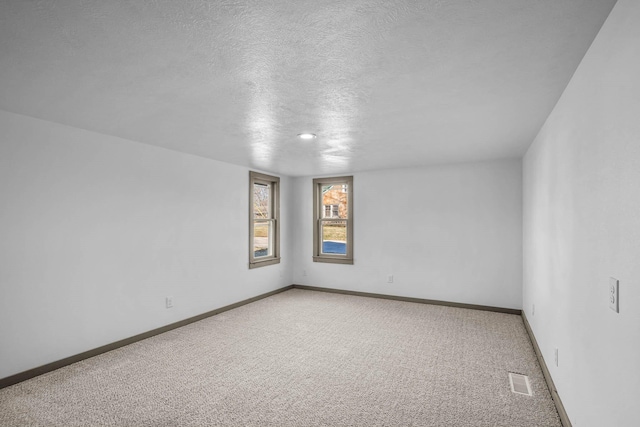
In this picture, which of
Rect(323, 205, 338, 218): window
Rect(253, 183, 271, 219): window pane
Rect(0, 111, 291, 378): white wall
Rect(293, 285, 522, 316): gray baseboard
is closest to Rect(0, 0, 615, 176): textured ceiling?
Rect(0, 111, 291, 378): white wall

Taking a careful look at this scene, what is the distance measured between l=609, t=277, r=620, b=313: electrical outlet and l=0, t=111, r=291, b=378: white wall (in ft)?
13.2

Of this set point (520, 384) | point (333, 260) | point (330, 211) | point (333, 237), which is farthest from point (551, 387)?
point (330, 211)

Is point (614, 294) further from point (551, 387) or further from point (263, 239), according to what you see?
point (263, 239)

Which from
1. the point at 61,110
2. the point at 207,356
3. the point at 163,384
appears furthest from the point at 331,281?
the point at 61,110

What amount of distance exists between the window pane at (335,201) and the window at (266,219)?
0.93 m

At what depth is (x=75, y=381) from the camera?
2764 mm

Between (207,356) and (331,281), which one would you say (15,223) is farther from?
(331,281)

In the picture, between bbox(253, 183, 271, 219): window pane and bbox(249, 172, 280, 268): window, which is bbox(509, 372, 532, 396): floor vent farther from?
bbox(253, 183, 271, 219): window pane

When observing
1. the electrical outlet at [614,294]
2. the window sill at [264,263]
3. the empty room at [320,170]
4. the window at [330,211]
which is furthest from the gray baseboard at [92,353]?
the electrical outlet at [614,294]

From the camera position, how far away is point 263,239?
20.2ft

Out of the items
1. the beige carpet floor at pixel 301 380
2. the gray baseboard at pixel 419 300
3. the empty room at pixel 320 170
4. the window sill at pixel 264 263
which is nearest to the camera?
the empty room at pixel 320 170

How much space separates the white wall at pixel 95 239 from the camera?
2.77 m

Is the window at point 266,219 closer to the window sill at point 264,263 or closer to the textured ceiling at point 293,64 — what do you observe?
the window sill at point 264,263

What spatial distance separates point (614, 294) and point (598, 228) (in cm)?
35
